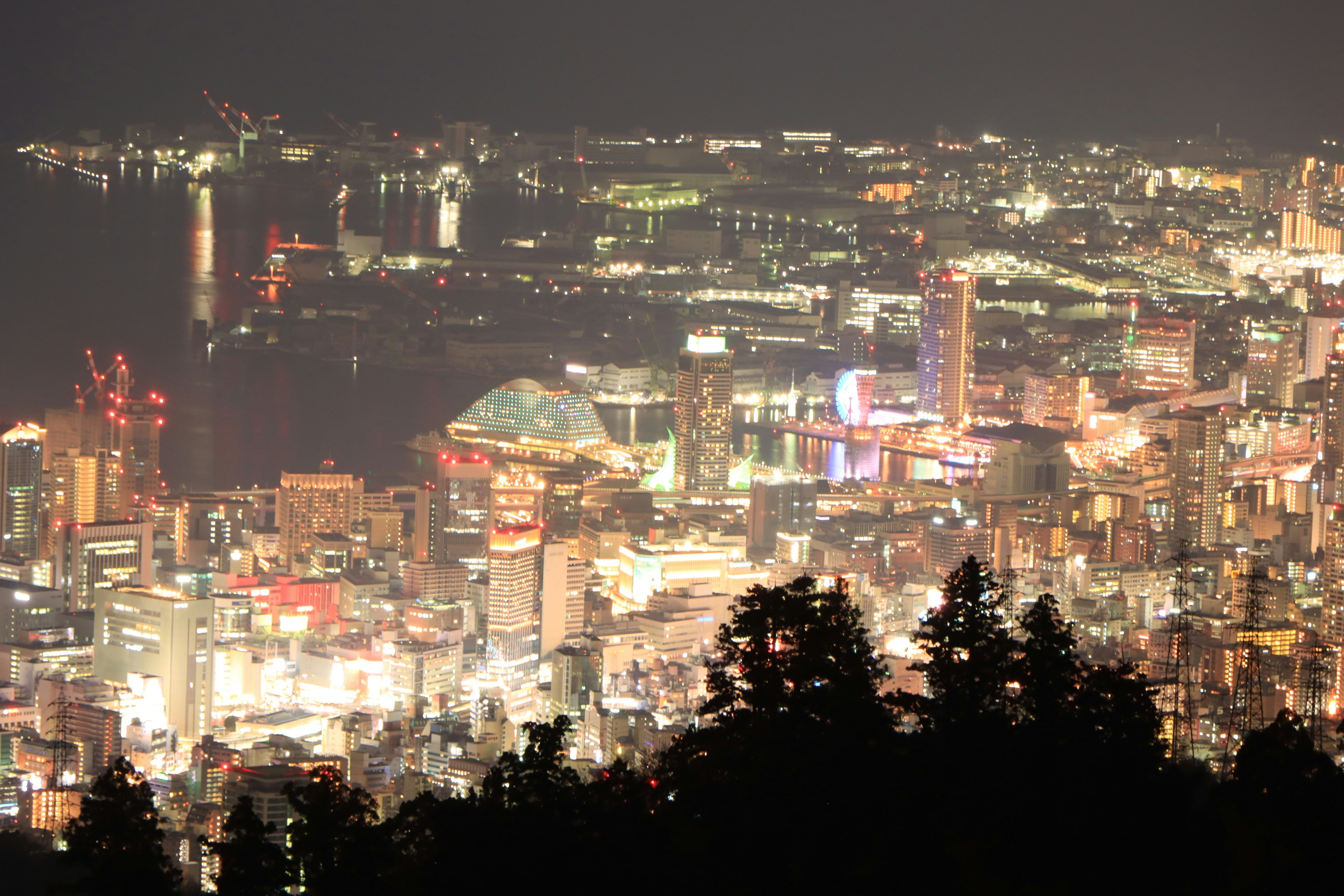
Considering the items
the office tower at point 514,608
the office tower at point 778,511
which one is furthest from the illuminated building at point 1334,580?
the office tower at point 514,608

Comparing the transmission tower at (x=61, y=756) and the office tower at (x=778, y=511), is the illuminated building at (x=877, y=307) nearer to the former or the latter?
the office tower at (x=778, y=511)

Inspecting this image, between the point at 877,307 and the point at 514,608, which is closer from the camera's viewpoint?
the point at 514,608

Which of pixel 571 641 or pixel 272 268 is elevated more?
pixel 272 268

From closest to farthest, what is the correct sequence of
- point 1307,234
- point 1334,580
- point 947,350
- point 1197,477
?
point 1334,580, point 1197,477, point 947,350, point 1307,234

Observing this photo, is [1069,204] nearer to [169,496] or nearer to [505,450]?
[505,450]

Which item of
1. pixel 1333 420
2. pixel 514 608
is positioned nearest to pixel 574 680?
pixel 514 608

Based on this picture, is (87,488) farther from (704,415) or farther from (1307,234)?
(1307,234)

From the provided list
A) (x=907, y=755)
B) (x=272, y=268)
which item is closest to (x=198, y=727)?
(x=907, y=755)
